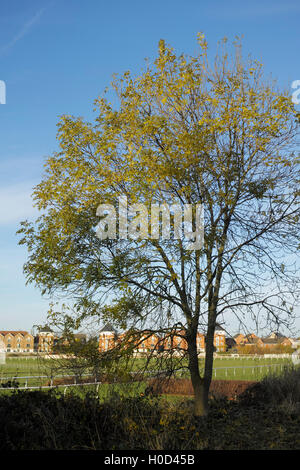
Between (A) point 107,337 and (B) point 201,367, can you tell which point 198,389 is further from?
(B) point 201,367

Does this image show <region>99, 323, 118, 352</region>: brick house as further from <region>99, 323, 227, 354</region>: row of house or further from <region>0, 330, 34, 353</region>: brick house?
<region>0, 330, 34, 353</region>: brick house

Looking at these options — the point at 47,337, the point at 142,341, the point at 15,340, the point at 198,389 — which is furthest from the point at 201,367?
the point at 15,340

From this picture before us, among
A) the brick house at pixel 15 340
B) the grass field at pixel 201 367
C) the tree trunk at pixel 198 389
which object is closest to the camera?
the tree trunk at pixel 198 389

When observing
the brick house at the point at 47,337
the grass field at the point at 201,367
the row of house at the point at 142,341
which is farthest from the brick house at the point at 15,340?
the row of house at the point at 142,341

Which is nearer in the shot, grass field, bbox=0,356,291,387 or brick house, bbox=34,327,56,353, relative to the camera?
brick house, bbox=34,327,56,353

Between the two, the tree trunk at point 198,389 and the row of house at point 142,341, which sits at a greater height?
the row of house at point 142,341

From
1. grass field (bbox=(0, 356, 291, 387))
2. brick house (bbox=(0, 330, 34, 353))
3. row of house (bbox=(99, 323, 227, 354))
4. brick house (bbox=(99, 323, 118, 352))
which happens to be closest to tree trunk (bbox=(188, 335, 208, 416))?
grass field (bbox=(0, 356, 291, 387))

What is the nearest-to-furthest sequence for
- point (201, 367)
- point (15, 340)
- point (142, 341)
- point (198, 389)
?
point (142, 341)
point (198, 389)
point (201, 367)
point (15, 340)

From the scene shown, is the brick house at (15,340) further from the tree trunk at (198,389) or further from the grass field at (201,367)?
the tree trunk at (198,389)

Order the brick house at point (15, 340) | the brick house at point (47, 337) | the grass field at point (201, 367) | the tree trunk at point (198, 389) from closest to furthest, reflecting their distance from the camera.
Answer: the brick house at point (47, 337), the tree trunk at point (198, 389), the grass field at point (201, 367), the brick house at point (15, 340)

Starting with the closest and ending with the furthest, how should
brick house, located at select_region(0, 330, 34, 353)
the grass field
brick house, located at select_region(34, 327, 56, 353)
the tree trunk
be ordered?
1. brick house, located at select_region(34, 327, 56, 353)
2. the tree trunk
3. the grass field
4. brick house, located at select_region(0, 330, 34, 353)

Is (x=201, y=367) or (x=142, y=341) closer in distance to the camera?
(x=142, y=341)

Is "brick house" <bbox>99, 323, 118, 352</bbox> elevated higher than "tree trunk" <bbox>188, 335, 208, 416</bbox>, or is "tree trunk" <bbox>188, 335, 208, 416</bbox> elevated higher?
"brick house" <bbox>99, 323, 118, 352</bbox>

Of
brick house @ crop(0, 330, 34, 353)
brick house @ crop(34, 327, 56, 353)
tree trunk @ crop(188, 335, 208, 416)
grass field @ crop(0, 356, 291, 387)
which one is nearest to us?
brick house @ crop(34, 327, 56, 353)
